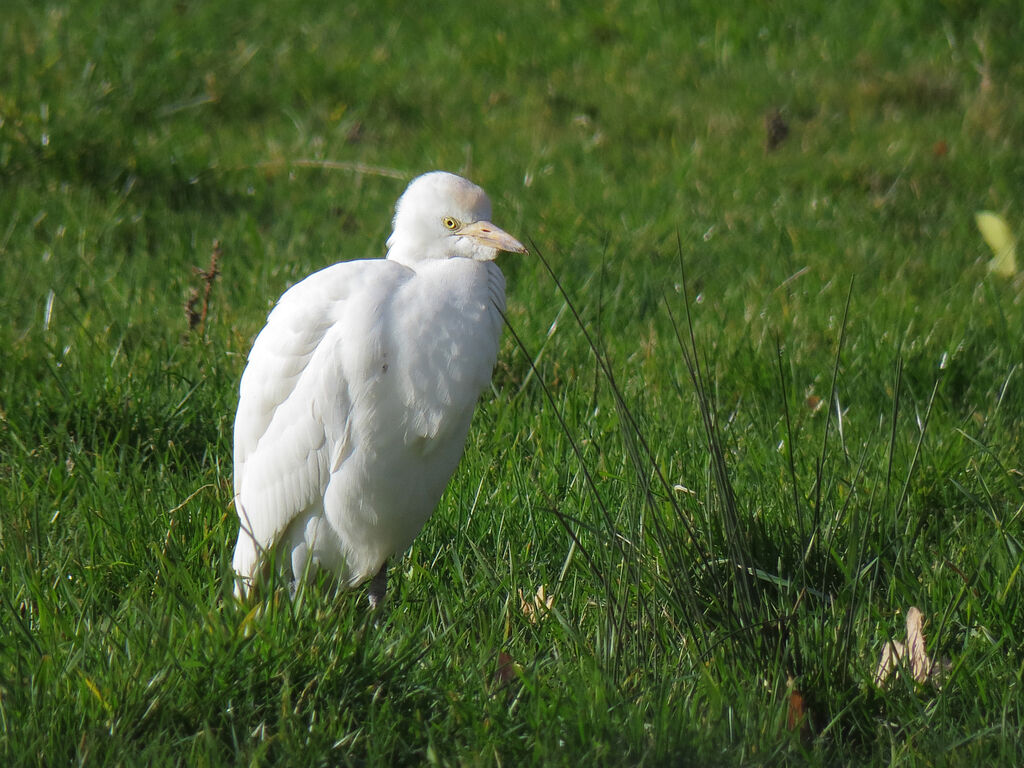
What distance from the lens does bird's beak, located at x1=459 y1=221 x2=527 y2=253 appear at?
3.03 meters

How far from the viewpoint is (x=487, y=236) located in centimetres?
305

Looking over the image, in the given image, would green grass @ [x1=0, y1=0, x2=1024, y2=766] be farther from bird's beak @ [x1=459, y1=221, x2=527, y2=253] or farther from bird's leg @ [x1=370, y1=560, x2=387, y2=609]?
bird's beak @ [x1=459, y1=221, x2=527, y2=253]

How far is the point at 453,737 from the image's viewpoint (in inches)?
97.9

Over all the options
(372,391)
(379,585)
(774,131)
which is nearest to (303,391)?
(372,391)

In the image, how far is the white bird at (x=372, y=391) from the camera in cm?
288

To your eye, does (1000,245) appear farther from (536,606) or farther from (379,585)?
(379,585)

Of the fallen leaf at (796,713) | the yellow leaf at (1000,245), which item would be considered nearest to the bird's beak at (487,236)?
the fallen leaf at (796,713)

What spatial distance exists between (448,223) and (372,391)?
1.64ft

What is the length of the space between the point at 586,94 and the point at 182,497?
4698mm

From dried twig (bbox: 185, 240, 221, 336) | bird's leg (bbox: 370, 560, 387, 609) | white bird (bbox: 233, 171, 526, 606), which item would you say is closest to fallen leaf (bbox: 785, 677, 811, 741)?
A: white bird (bbox: 233, 171, 526, 606)

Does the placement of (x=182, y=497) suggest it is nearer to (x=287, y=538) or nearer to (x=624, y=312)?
(x=287, y=538)

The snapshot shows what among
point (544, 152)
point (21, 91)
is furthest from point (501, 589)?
point (21, 91)

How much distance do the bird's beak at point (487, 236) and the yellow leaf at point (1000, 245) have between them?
125 inches

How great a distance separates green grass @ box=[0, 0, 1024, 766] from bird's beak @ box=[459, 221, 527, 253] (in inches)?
15.1
